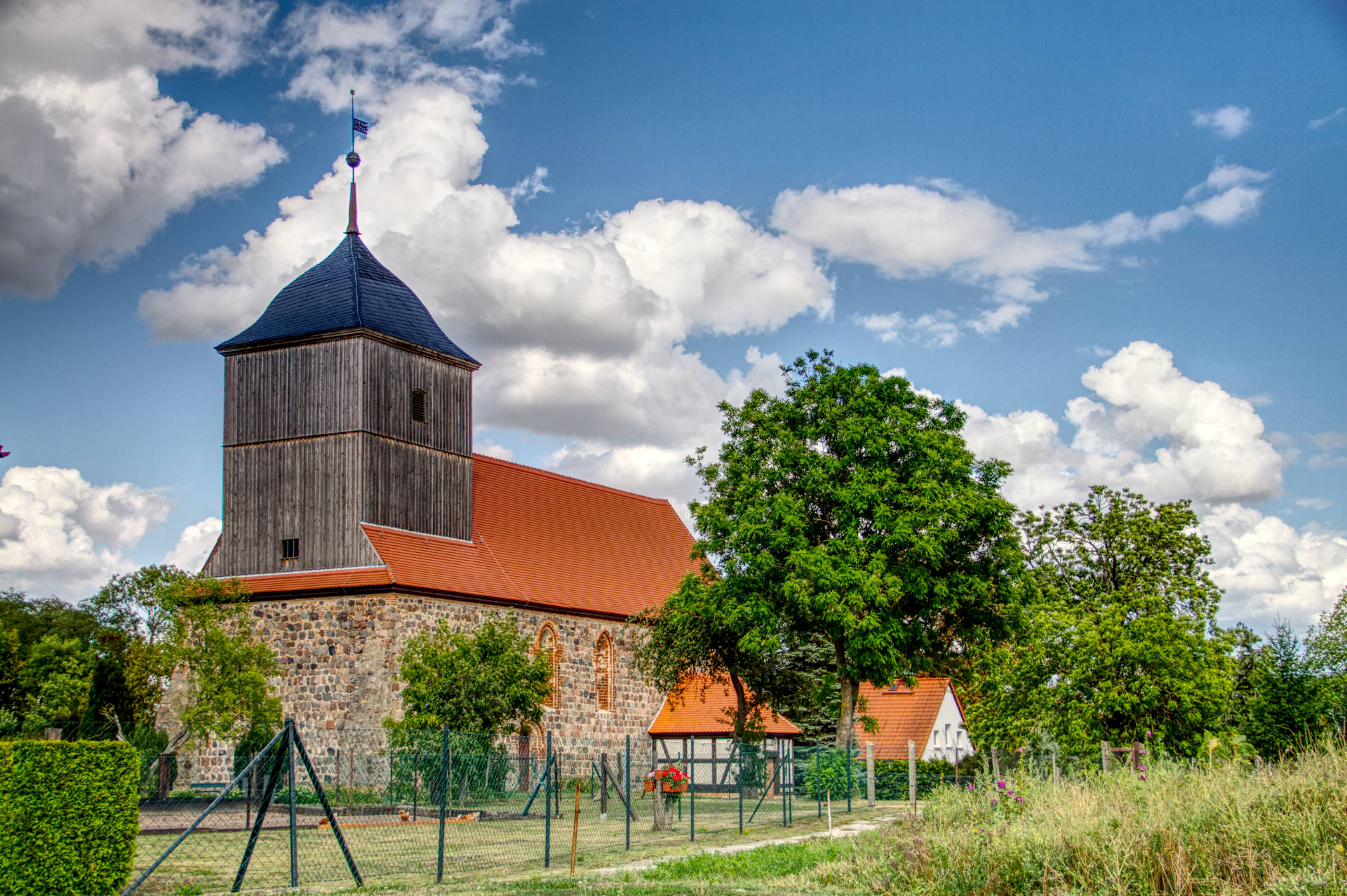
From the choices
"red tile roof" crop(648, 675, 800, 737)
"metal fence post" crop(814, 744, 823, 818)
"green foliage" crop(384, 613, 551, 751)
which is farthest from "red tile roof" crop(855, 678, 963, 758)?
"green foliage" crop(384, 613, 551, 751)

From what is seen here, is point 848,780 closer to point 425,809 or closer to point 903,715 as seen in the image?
point 425,809

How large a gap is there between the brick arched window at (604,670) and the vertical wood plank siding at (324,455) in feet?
23.2

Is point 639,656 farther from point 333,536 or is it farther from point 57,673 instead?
point 57,673

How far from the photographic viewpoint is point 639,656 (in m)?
33.6

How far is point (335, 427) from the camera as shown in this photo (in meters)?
34.1

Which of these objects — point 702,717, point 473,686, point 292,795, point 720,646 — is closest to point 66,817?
point 292,795

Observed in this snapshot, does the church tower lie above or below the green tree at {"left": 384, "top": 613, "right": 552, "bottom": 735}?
above

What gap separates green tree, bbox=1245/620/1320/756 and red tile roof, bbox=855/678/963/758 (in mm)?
11638

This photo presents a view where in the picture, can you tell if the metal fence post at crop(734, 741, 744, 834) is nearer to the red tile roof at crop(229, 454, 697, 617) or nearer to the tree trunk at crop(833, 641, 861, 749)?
the tree trunk at crop(833, 641, 861, 749)

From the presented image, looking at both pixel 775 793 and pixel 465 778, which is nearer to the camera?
pixel 465 778

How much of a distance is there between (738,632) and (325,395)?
45.6ft

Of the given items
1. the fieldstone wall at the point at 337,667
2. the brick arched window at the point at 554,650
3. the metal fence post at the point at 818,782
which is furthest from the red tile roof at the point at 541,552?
the metal fence post at the point at 818,782

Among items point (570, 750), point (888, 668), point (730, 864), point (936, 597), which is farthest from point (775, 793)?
point (730, 864)

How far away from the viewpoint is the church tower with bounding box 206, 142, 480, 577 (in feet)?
111
